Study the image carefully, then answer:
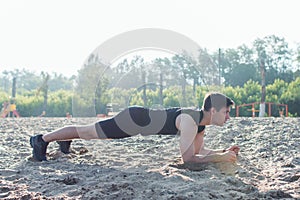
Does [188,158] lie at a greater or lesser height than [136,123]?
lesser

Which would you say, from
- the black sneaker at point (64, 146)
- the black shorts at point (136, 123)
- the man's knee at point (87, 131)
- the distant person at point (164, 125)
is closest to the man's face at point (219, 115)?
the distant person at point (164, 125)

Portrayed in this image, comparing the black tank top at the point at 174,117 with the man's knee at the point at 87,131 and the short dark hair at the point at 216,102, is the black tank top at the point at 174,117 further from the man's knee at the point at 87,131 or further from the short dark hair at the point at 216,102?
the man's knee at the point at 87,131

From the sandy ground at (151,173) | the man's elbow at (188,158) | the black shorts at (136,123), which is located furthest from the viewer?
the black shorts at (136,123)

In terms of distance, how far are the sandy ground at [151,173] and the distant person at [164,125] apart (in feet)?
→ 0.52

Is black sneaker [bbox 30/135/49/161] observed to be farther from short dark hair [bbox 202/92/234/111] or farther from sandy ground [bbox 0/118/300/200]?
short dark hair [bbox 202/92/234/111]

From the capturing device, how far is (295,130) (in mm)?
4879

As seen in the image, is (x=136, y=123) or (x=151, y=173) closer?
(x=151, y=173)

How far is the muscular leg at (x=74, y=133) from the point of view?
330cm

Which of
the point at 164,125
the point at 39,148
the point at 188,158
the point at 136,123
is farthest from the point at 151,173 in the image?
the point at 39,148

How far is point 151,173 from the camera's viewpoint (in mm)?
2684

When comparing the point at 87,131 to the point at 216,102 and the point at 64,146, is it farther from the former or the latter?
the point at 216,102

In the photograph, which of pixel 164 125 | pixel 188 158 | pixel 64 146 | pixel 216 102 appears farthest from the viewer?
pixel 64 146

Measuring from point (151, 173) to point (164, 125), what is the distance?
602 millimetres

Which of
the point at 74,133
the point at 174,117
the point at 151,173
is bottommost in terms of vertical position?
the point at 151,173
